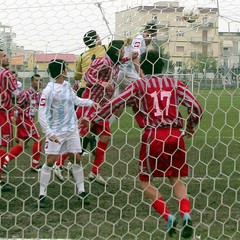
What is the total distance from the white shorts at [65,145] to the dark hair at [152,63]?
123 centimetres

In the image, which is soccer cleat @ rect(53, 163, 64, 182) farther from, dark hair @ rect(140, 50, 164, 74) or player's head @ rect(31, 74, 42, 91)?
dark hair @ rect(140, 50, 164, 74)

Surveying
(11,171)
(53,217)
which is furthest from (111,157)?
(53,217)

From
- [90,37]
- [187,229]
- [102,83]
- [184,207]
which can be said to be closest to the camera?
[187,229]

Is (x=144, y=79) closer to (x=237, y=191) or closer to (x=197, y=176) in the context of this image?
(x=237, y=191)

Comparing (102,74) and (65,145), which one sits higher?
(102,74)

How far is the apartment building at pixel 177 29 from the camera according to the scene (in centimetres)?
536

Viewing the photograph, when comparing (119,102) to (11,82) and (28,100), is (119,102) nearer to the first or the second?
(11,82)

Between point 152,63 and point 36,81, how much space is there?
212cm

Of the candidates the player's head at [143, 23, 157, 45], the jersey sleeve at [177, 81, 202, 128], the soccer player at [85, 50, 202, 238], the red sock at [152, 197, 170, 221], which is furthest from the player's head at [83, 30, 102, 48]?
the red sock at [152, 197, 170, 221]

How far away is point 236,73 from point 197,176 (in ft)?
6.99

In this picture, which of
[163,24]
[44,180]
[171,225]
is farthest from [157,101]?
[44,180]

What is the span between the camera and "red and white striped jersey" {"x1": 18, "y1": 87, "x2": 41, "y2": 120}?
7438mm

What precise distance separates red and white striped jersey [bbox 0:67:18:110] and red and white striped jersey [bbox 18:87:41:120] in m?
0.90

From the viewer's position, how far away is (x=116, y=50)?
5758 millimetres
